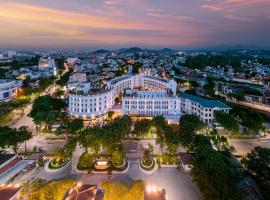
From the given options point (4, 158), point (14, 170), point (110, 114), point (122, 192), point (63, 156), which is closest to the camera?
point (122, 192)

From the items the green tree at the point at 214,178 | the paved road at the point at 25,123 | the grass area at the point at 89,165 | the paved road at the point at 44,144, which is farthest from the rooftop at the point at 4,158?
the green tree at the point at 214,178

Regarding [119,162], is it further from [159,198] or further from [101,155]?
[159,198]

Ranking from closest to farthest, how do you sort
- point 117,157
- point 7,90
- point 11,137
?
point 117,157
point 11,137
point 7,90

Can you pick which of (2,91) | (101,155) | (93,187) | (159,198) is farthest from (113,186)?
(2,91)

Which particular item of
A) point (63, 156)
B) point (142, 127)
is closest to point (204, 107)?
point (142, 127)

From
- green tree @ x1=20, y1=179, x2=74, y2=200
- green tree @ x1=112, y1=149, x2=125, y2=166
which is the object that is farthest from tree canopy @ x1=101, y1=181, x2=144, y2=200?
green tree @ x1=112, y1=149, x2=125, y2=166

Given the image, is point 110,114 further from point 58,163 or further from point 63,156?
point 58,163
